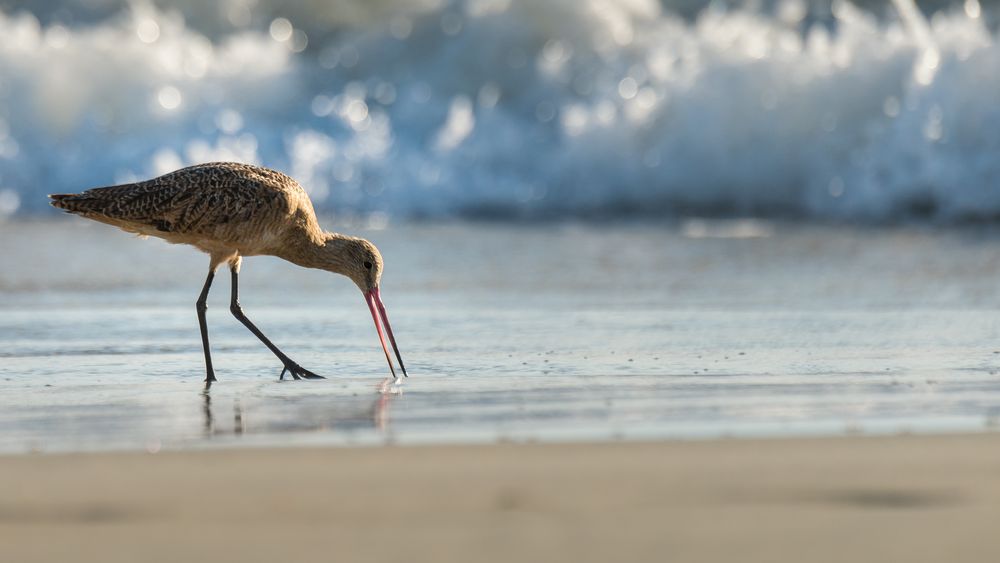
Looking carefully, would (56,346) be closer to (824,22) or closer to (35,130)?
(824,22)

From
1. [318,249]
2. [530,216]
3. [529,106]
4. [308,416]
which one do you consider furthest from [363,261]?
[529,106]

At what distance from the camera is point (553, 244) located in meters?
13.5

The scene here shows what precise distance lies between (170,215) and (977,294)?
4.63 meters

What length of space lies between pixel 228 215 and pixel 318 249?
587 mm

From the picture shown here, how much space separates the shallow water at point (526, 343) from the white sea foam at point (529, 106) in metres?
3.21

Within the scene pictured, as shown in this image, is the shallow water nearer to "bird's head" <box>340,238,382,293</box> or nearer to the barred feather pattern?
"bird's head" <box>340,238,382,293</box>

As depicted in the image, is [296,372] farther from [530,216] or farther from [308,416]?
[530,216]

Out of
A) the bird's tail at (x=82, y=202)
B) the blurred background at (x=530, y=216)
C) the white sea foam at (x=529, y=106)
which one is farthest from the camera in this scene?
the white sea foam at (x=529, y=106)

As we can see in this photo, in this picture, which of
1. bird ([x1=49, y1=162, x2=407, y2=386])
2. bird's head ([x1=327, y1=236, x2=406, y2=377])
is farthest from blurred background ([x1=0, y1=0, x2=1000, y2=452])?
bird ([x1=49, y1=162, x2=407, y2=386])

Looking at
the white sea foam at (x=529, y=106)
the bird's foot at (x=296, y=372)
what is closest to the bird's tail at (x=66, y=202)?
the bird's foot at (x=296, y=372)

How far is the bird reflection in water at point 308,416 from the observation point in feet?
14.9

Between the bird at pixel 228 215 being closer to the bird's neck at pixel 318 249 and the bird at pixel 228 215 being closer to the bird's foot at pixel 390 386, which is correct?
the bird's neck at pixel 318 249

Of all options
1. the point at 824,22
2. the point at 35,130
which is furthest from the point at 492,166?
the point at 35,130

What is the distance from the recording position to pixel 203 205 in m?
6.82
